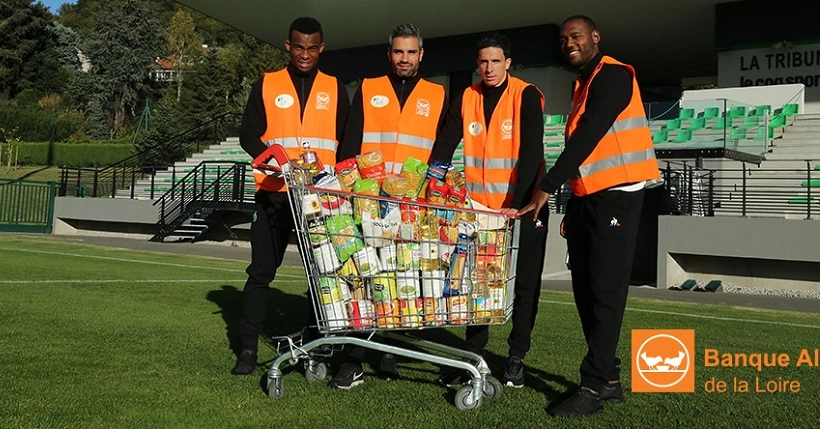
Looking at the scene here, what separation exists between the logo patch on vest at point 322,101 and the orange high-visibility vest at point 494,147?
86 centimetres

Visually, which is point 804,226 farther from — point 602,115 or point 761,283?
point 602,115

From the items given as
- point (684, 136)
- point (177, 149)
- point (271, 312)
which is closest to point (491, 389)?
point (271, 312)

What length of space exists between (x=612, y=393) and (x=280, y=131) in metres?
2.43

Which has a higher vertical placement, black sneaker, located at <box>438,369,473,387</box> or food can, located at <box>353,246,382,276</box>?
food can, located at <box>353,246,382,276</box>

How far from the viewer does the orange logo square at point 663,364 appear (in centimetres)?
403

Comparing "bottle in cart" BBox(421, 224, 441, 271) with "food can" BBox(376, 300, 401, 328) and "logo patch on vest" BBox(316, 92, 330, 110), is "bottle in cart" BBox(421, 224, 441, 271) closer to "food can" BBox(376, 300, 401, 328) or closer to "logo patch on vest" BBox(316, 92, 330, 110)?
"food can" BBox(376, 300, 401, 328)

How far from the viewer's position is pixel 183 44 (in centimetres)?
7519

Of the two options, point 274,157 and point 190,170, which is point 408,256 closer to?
point 274,157

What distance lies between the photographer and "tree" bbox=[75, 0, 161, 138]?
224ft

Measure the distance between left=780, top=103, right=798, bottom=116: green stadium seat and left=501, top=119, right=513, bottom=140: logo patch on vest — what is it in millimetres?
17859

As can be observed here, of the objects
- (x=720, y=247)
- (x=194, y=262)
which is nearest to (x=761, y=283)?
(x=720, y=247)

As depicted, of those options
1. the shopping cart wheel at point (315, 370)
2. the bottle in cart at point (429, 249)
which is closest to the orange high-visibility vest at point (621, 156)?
the bottle in cart at point (429, 249)

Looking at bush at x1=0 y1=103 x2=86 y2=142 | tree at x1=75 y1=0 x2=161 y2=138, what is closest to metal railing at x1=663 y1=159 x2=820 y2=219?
bush at x1=0 y1=103 x2=86 y2=142

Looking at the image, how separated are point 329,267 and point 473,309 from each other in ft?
2.50
